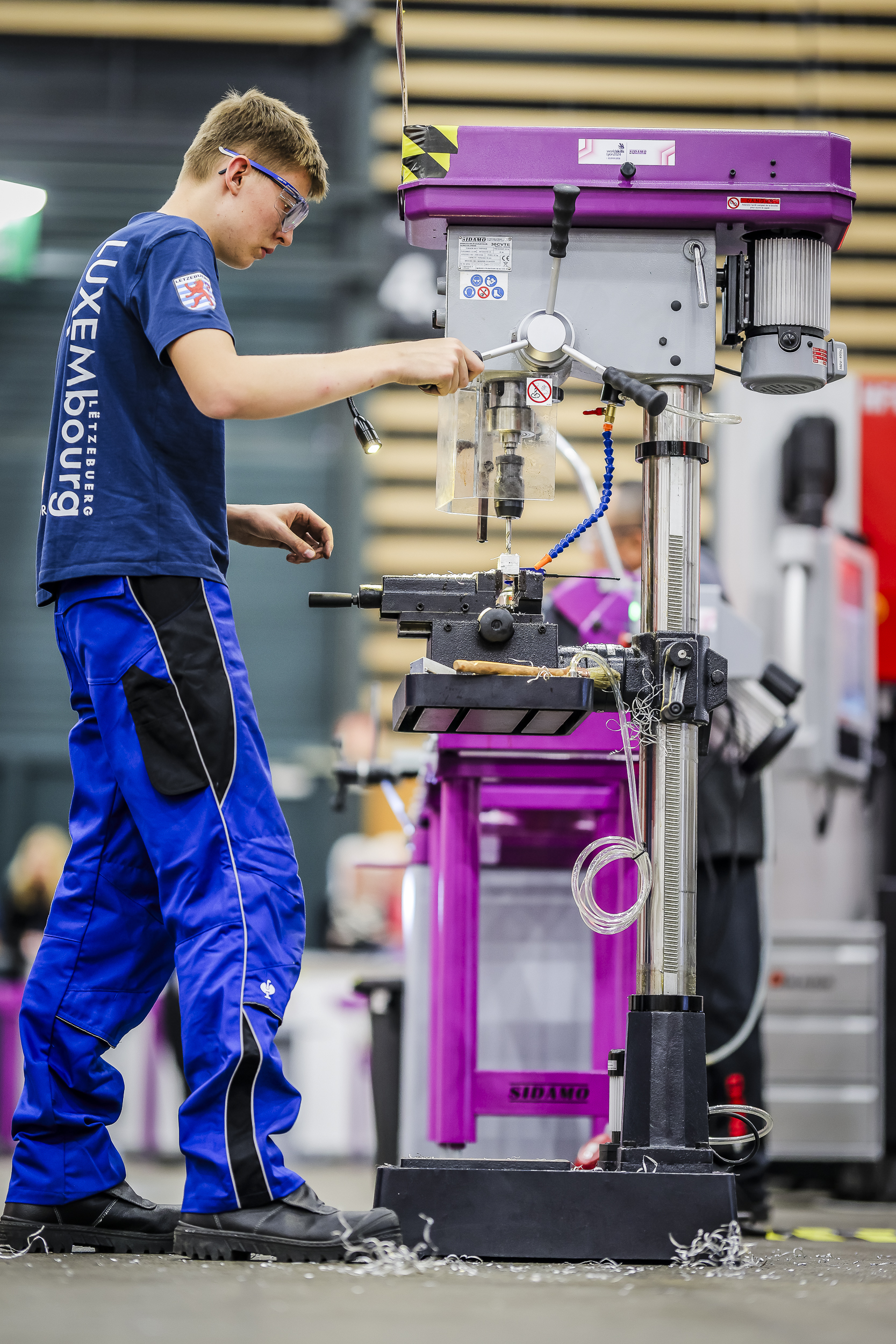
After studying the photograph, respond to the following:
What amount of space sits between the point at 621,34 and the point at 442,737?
20.4ft

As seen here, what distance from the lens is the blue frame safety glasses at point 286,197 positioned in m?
2.05

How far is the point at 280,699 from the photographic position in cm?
792

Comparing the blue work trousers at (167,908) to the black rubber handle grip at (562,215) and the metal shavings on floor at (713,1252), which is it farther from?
the black rubber handle grip at (562,215)

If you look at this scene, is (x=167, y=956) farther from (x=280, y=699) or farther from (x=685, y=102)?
(x=685, y=102)

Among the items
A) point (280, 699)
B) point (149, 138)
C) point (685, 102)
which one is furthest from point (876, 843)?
point (149, 138)

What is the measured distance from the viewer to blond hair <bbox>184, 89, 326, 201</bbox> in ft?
6.73

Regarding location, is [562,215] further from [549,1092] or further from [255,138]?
[549,1092]

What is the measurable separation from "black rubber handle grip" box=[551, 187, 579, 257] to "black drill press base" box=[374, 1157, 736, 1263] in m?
1.10

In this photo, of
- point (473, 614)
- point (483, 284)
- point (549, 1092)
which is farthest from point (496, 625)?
point (549, 1092)

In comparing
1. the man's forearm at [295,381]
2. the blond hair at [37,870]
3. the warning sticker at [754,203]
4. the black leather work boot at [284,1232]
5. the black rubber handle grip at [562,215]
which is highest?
the warning sticker at [754,203]

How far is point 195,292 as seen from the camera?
1.91 metres

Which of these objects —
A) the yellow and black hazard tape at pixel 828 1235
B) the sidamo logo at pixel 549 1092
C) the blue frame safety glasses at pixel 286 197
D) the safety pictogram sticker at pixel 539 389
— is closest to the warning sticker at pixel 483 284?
the safety pictogram sticker at pixel 539 389

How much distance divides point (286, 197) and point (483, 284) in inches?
11.0

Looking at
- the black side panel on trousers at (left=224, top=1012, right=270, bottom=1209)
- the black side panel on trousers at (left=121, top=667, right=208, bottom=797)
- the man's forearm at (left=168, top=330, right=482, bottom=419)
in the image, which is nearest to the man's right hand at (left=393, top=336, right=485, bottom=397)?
the man's forearm at (left=168, top=330, right=482, bottom=419)
